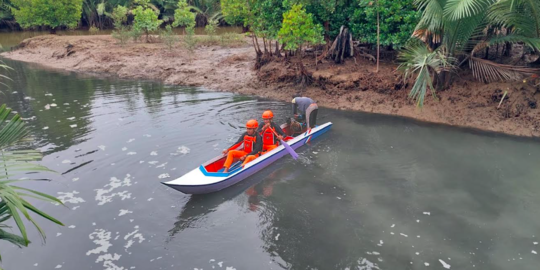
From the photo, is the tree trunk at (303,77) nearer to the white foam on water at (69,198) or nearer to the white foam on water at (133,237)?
the white foam on water at (69,198)

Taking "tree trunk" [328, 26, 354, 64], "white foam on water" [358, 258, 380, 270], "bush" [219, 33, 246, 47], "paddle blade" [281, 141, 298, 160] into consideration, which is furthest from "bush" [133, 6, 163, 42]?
"white foam on water" [358, 258, 380, 270]

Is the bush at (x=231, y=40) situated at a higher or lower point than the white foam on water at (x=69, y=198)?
higher

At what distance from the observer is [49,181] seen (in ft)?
34.2

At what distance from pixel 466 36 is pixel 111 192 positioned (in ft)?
39.0

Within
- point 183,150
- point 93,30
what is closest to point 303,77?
point 183,150

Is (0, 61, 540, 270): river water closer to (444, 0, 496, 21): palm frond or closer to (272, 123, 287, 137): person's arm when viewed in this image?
(272, 123, 287, 137): person's arm

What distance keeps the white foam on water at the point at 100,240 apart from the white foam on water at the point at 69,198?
5.04 ft

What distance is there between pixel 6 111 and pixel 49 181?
792cm

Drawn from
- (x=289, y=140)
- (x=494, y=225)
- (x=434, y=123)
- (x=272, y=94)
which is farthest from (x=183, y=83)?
(x=494, y=225)

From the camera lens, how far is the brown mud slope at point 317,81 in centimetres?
1355

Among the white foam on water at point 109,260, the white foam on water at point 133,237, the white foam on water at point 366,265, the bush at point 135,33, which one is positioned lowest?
the white foam on water at point 366,265

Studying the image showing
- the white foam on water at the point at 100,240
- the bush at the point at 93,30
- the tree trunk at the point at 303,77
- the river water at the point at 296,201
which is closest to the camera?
the river water at the point at 296,201

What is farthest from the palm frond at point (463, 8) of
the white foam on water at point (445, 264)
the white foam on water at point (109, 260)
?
the white foam on water at point (109, 260)

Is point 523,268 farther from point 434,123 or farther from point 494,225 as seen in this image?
point 434,123
